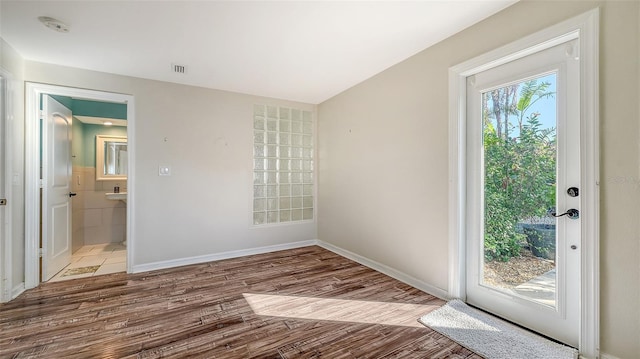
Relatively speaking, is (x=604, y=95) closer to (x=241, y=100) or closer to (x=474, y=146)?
(x=474, y=146)

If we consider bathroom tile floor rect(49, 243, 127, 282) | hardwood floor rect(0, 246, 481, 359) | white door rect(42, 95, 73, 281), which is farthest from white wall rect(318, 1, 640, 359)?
white door rect(42, 95, 73, 281)

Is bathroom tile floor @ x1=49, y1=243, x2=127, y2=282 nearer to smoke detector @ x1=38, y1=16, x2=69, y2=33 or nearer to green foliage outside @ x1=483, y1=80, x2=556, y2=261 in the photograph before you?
smoke detector @ x1=38, y1=16, x2=69, y2=33

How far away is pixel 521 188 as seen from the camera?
207cm

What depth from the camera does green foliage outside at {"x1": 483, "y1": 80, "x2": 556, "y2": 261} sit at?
6.36ft

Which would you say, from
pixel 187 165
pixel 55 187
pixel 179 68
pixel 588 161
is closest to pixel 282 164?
pixel 187 165

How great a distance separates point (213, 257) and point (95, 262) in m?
1.55

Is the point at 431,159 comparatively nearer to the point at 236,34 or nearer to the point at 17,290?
the point at 236,34

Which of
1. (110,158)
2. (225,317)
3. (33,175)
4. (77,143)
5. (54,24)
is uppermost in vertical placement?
(54,24)

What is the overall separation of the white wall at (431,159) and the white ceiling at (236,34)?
254 millimetres

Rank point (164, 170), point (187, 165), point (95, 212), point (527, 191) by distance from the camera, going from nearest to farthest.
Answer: point (527, 191) → point (164, 170) → point (187, 165) → point (95, 212)

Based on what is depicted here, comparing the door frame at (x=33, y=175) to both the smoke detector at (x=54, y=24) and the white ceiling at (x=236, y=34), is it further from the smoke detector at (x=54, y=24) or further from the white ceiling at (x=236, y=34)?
the smoke detector at (x=54, y=24)

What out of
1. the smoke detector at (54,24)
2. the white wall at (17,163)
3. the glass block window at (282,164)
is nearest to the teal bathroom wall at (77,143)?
the white wall at (17,163)

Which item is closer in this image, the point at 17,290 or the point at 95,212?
the point at 17,290

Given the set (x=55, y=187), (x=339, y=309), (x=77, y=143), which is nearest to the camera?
(x=339, y=309)
